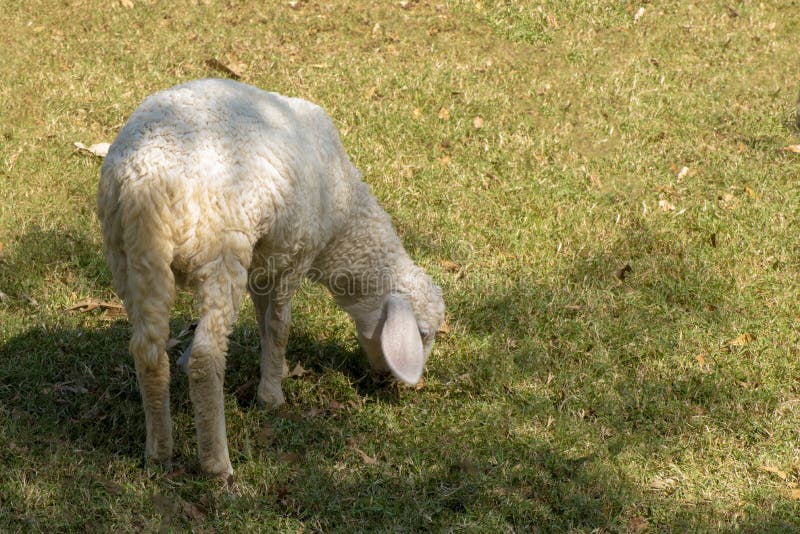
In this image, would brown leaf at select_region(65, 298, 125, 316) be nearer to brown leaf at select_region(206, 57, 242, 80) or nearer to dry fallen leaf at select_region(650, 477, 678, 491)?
dry fallen leaf at select_region(650, 477, 678, 491)

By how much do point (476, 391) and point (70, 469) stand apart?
2223 millimetres

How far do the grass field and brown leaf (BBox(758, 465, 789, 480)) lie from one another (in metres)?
0.02

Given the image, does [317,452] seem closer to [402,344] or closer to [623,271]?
[402,344]

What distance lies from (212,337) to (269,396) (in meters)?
1.11

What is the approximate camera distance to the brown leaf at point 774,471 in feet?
14.2

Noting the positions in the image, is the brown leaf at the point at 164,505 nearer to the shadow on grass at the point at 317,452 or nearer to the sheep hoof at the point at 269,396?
the shadow on grass at the point at 317,452

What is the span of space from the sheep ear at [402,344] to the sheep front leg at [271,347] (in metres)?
0.56

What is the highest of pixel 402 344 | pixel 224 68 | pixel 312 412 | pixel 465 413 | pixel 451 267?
pixel 224 68

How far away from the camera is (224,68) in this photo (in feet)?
26.7

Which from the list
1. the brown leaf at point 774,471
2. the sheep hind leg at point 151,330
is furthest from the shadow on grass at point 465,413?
the sheep hind leg at point 151,330

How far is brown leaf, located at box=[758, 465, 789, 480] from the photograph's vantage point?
14.2ft

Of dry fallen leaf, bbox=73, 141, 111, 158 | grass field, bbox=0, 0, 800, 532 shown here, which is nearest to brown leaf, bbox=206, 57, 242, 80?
grass field, bbox=0, 0, 800, 532

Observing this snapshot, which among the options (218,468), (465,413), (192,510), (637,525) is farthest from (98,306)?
(637,525)

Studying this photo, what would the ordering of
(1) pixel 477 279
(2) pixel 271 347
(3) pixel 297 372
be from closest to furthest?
1. (2) pixel 271 347
2. (3) pixel 297 372
3. (1) pixel 477 279
